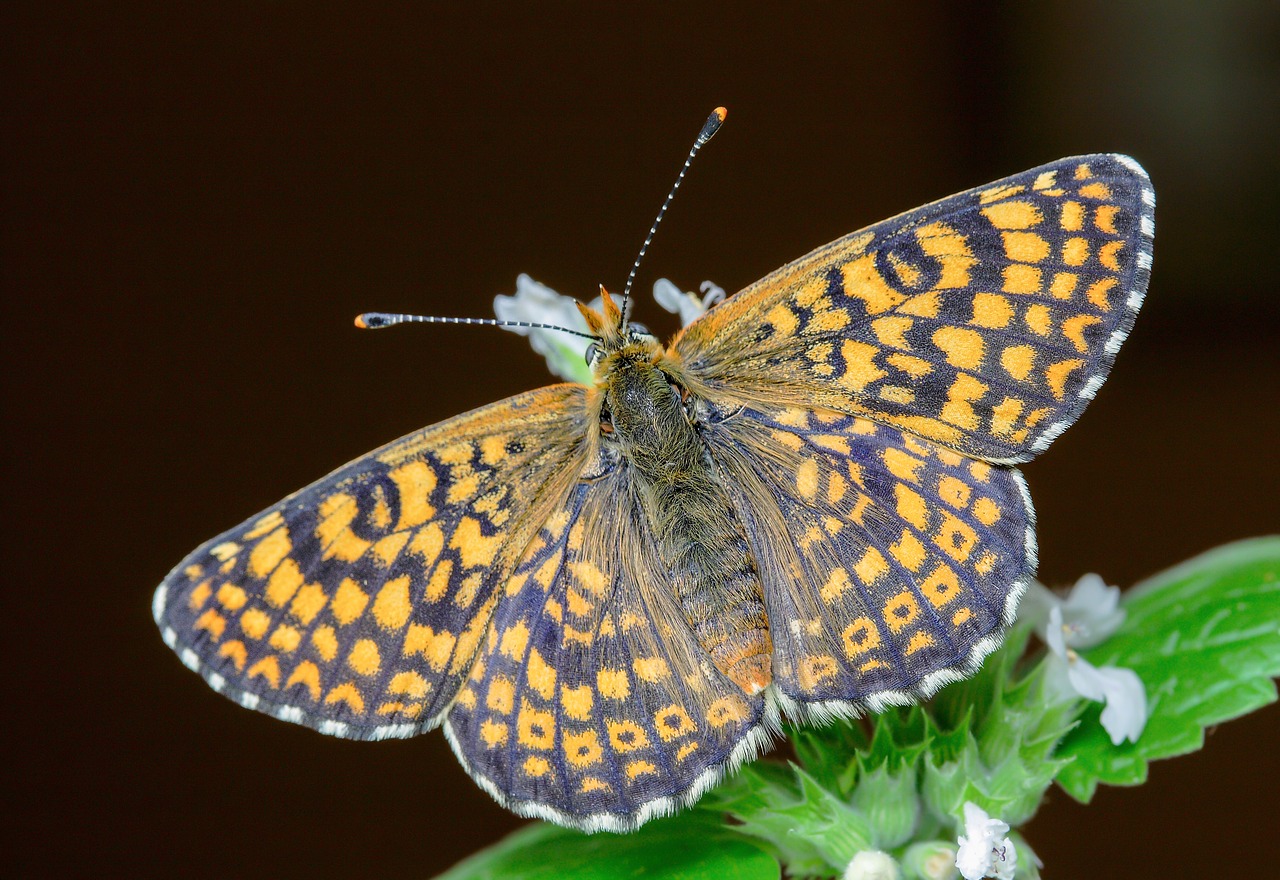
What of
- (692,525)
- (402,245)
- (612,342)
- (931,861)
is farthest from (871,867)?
(402,245)

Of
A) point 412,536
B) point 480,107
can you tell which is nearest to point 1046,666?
point 412,536

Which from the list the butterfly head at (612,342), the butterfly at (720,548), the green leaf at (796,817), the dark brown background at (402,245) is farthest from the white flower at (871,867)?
the dark brown background at (402,245)

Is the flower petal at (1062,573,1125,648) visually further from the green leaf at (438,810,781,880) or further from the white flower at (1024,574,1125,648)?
the green leaf at (438,810,781,880)

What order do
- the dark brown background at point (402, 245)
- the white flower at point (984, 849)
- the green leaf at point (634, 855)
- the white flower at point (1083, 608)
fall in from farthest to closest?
1. the dark brown background at point (402, 245)
2. the white flower at point (1083, 608)
3. the green leaf at point (634, 855)
4. the white flower at point (984, 849)

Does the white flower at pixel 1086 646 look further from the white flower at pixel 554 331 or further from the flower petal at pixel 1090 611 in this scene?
the white flower at pixel 554 331

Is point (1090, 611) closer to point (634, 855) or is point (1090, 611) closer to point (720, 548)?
point (720, 548)
